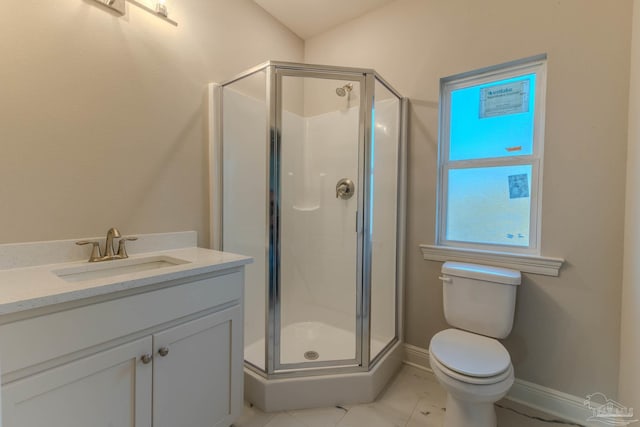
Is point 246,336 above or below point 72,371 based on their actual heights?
below

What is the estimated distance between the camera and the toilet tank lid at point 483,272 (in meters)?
1.55

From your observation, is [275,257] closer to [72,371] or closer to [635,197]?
[72,371]

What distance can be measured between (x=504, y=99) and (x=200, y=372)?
7.29ft

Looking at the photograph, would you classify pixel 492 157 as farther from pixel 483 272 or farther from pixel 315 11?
pixel 315 11

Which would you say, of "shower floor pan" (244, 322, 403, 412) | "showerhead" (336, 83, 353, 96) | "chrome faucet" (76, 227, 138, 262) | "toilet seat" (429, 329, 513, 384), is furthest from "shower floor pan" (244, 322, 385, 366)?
"showerhead" (336, 83, 353, 96)

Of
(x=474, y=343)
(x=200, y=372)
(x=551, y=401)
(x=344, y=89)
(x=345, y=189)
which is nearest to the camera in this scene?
(x=200, y=372)

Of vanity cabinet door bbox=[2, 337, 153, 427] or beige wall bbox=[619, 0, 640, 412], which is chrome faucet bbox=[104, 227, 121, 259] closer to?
vanity cabinet door bbox=[2, 337, 153, 427]

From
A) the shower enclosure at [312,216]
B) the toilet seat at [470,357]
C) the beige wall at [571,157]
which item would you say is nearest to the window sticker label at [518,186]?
the beige wall at [571,157]

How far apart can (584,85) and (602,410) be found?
1.67 metres

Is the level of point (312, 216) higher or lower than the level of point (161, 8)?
lower

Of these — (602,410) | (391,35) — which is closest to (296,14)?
(391,35)

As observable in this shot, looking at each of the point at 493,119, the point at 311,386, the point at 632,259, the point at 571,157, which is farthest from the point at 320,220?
the point at 632,259

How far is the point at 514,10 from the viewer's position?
1.64 m

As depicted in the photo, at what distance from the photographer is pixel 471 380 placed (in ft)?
4.03
